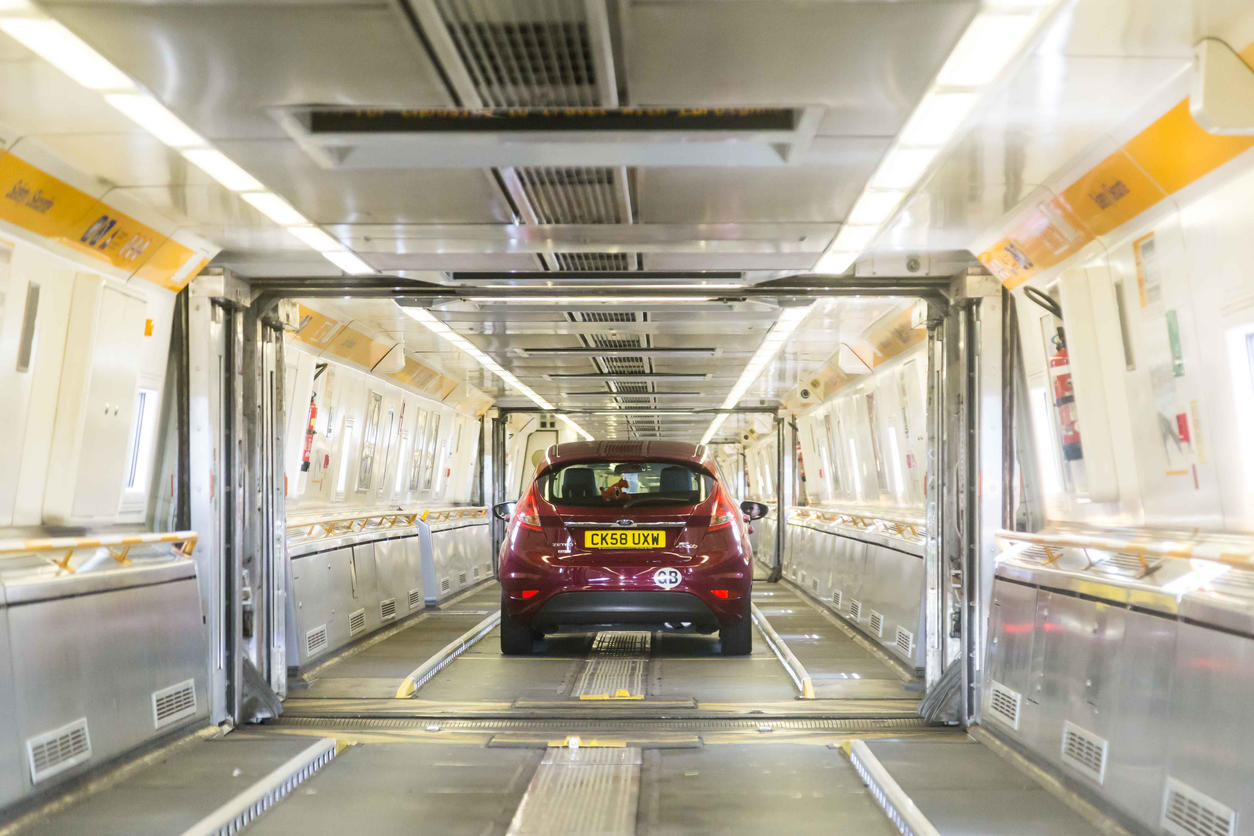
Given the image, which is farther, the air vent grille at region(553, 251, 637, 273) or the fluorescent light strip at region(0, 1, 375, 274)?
the air vent grille at region(553, 251, 637, 273)

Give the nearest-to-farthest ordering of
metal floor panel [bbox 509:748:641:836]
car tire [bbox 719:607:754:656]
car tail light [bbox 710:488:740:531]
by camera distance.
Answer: metal floor panel [bbox 509:748:641:836]
car tail light [bbox 710:488:740:531]
car tire [bbox 719:607:754:656]

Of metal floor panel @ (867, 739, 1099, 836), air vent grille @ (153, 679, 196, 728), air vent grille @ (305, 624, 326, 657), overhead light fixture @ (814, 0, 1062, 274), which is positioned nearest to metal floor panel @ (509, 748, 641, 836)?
metal floor panel @ (867, 739, 1099, 836)

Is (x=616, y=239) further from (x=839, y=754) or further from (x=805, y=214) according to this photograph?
(x=839, y=754)

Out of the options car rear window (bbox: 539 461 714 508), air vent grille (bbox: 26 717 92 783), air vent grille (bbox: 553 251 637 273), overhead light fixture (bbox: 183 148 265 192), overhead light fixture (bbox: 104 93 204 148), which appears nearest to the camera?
overhead light fixture (bbox: 104 93 204 148)

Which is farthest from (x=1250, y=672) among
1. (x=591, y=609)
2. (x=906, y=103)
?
(x=591, y=609)

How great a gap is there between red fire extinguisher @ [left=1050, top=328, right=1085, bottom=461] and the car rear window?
329 cm

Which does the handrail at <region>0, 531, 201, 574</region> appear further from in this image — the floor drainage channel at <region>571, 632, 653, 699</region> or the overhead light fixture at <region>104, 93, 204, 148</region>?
the floor drainage channel at <region>571, 632, 653, 699</region>

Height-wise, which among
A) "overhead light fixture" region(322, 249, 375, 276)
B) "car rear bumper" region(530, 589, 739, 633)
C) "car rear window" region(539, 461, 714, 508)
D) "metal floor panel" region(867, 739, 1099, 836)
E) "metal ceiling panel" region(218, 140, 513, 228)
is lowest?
"metal floor panel" region(867, 739, 1099, 836)

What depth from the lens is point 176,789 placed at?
540cm

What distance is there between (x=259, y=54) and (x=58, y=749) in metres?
3.43

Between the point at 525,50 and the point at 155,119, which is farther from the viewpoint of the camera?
the point at 155,119

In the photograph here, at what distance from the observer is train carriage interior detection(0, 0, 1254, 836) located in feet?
12.5

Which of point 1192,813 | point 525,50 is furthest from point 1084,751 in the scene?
point 525,50

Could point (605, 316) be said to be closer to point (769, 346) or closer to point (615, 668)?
point (769, 346)
